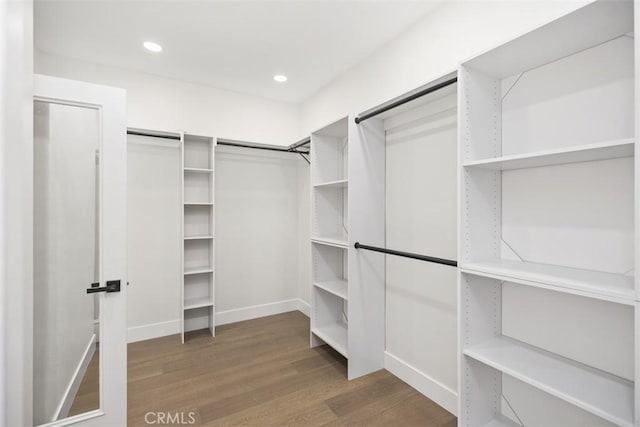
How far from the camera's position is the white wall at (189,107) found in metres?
2.80

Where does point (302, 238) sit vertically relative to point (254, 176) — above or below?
below

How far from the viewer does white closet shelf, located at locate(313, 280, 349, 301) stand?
2.59 meters

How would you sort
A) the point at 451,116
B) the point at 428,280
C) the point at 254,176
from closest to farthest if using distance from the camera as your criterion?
1. the point at 451,116
2. the point at 428,280
3. the point at 254,176

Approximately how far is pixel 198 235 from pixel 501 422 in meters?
3.03

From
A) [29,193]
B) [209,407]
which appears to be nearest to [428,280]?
[209,407]

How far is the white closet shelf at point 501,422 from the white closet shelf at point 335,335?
105cm

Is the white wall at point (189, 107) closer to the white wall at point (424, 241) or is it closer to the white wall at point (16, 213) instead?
the white wall at point (16, 213)

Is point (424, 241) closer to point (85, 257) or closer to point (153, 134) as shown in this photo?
point (85, 257)

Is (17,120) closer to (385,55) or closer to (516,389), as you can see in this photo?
(385,55)

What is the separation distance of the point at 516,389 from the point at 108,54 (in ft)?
12.9

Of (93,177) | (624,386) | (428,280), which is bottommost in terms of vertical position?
(624,386)

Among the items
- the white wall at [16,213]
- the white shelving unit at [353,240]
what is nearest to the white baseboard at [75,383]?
the white wall at [16,213]

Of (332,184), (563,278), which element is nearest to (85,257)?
(332,184)

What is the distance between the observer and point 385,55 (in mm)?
2494
